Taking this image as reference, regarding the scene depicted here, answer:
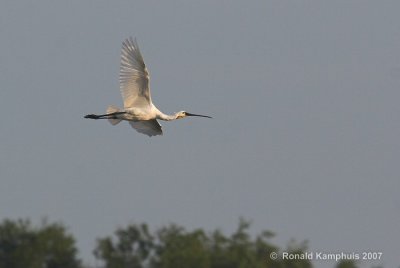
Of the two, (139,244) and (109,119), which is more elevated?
(139,244)

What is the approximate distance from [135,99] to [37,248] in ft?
59.1

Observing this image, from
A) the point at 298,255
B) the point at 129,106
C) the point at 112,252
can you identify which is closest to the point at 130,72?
the point at 129,106

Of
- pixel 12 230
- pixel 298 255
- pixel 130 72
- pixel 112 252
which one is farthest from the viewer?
pixel 12 230

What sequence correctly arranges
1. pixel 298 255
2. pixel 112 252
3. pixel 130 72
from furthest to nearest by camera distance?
1. pixel 112 252
2. pixel 298 255
3. pixel 130 72

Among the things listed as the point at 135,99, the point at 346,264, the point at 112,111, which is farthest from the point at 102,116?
the point at 346,264

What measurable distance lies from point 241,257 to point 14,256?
374 inches

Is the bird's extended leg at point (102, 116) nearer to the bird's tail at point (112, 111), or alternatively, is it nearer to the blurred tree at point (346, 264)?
the bird's tail at point (112, 111)

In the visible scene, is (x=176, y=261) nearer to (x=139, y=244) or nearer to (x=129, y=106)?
(x=139, y=244)

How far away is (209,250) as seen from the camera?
192ft

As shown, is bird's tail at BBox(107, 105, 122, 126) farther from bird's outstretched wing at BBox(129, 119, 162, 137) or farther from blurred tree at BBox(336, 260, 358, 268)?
A: blurred tree at BBox(336, 260, 358, 268)

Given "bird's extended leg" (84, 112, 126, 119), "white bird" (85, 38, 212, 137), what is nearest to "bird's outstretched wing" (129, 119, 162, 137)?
"white bird" (85, 38, 212, 137)

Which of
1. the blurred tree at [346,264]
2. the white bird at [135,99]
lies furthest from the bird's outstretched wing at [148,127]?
the blurred tree at [346,264]

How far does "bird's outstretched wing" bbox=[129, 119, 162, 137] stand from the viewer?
155 feet

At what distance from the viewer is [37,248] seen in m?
63.2
